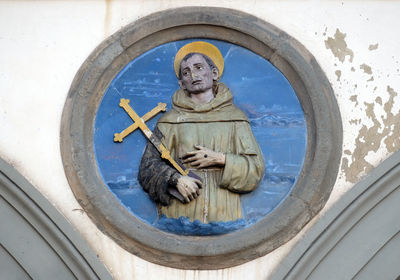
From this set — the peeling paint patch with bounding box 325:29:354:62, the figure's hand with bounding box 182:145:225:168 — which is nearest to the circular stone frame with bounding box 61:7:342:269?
the peeling paint patch with bounding box 325:29:354:62

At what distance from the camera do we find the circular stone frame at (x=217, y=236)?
699 cm

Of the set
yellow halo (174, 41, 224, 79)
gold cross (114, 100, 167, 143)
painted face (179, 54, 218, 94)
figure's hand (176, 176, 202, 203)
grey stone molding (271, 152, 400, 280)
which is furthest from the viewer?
yellow halo (174, 41, 224, 79)

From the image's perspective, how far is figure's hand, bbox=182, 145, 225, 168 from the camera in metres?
7.15

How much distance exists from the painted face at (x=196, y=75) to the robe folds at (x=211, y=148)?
0.08 meters

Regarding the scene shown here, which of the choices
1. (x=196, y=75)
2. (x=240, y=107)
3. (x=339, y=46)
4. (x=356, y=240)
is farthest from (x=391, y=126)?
(x=196, y=75)

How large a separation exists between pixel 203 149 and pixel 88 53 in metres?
1.14

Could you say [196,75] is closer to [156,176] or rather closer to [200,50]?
[200,50]

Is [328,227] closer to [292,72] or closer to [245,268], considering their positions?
[245,268]

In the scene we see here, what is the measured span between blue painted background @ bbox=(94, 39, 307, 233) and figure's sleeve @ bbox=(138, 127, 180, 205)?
73mm

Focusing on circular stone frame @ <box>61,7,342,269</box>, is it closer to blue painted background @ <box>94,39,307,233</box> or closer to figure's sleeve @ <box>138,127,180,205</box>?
blue painted background @ <box>94,39,307,233</box>

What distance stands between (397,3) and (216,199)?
1991 mm

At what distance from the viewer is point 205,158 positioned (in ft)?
23.5

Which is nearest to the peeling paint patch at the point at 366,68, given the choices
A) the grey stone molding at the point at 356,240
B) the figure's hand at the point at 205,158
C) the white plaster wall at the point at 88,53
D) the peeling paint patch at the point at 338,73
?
the white plaster wall at the point at 88,53

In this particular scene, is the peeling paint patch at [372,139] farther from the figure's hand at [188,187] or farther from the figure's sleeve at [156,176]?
the figure's sleeve at [156,176]
